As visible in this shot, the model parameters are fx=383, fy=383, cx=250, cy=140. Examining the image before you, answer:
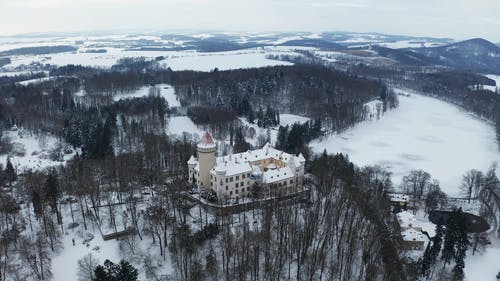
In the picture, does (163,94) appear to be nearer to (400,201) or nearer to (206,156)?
(206,156)

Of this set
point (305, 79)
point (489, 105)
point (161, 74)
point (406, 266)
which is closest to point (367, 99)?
point (305, 79)

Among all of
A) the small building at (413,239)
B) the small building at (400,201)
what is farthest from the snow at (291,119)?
the small building at (413,239)

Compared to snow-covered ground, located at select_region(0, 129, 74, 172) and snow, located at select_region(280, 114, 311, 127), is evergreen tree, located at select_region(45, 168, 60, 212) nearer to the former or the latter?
snow-covered ground, located at select_region(0, 129, 74, 172)

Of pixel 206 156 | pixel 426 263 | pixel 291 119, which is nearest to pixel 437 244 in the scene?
pixel 426 263

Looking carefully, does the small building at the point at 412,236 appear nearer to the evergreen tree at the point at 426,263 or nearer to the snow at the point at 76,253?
the evergreen tree at the point at 426,263

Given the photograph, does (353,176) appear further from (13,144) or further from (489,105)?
(489,105)
